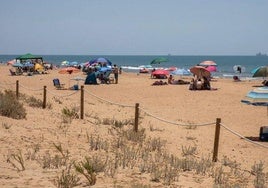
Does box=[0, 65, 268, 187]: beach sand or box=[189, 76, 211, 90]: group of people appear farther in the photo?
box=[189, 76, 211, 90]: group of people

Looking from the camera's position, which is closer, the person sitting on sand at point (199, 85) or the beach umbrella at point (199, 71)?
the person sitting on sand at point (199, 85)

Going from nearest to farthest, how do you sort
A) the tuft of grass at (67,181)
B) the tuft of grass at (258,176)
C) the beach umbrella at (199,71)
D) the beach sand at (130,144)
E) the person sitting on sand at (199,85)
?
the tuft of grass at (67,181), the beach sand at (130,144), the tuft of grass at (258,176), the person sitting on sand at (199,85), the beach umbrella at (199,71)

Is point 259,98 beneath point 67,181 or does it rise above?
above

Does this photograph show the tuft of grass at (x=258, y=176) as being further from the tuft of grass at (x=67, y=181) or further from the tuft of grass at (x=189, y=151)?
the tuft of grass at (x=67, y=181)

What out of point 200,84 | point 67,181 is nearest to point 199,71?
point 200,84

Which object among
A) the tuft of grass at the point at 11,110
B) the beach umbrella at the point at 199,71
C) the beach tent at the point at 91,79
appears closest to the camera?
the tuft of grass at the point at 11,110

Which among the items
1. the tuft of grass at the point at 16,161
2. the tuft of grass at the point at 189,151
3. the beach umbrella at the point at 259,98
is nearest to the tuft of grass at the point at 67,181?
Answer: the tuft of grass at the point at 16,161

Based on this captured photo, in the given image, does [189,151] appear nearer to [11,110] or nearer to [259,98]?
[259,98]

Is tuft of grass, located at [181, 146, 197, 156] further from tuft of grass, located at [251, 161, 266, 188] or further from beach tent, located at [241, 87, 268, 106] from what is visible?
beach tent, located at [241, 87, 268, 106]

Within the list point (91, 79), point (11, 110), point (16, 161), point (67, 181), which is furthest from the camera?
point (91, 79)

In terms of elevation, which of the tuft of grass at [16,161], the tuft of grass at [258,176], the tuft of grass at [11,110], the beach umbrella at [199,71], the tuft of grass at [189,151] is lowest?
the tuft of grass at [189,151]

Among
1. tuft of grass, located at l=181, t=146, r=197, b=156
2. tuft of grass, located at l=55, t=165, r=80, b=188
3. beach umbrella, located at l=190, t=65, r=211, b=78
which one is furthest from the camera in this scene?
beach umbrella, located at l=190, t=65, r=211, b=78

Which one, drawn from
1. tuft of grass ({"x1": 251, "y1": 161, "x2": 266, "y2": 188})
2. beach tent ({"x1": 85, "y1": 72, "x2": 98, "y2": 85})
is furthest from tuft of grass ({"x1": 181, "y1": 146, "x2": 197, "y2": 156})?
beach tent ({"x1": 85, "y1": 72, "x2": 98, "y2": 85})

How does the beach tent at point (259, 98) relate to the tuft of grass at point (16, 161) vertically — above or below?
above
